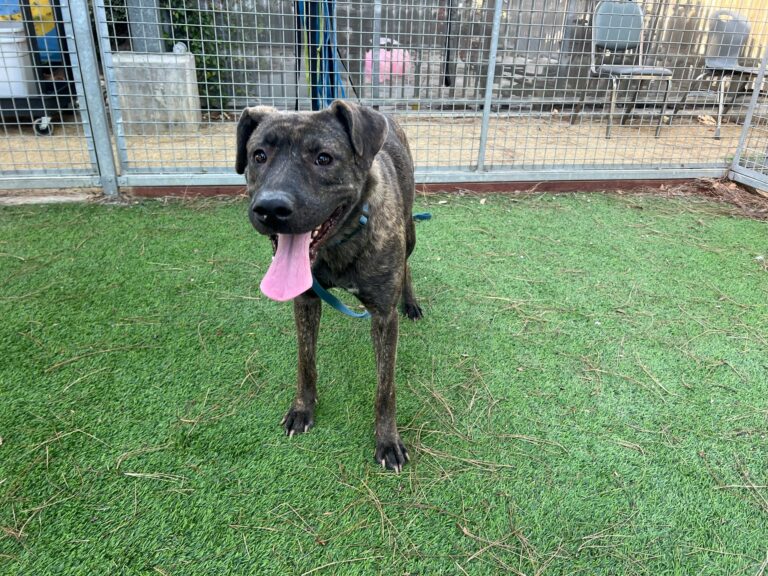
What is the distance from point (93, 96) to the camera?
438 centimetres

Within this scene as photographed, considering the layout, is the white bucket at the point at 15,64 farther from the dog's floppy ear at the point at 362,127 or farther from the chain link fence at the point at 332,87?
the dog's floppy ear at the point at 362,127

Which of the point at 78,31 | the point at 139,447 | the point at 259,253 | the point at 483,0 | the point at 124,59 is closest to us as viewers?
the point at 139,447

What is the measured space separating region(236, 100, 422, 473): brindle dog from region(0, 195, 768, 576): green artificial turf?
0.29 m

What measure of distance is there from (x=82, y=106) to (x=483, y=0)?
210 inches

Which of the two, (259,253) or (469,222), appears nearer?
(259,253)

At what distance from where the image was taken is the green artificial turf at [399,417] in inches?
72.2

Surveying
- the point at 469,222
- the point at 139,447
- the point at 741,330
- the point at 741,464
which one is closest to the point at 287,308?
the point at 139,447

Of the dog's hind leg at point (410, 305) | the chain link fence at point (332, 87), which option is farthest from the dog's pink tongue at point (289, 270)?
the chain link fence at point (332, 87)

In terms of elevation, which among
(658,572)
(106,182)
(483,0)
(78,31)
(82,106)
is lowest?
(658,572)

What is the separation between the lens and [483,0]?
23.3ft

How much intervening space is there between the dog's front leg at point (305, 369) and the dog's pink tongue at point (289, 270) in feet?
1.31

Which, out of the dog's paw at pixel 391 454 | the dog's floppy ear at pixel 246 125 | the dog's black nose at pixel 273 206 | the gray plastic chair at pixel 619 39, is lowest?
the dog's paw at pixel 391 454

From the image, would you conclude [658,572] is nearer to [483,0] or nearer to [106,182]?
[106,182]

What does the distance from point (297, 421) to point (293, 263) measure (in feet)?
2.73
